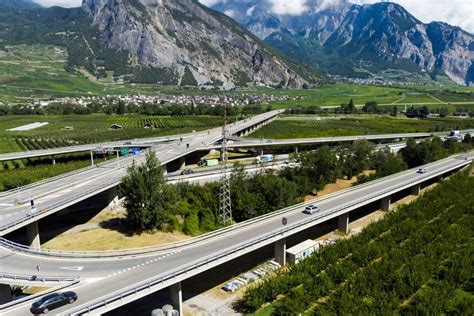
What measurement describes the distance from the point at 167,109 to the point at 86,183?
138107 millimetres

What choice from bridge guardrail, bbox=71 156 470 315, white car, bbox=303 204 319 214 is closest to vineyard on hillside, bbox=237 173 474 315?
bridge guardrail, bbox=71 156 470 315

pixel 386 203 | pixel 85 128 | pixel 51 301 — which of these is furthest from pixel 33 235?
pixel 85 128

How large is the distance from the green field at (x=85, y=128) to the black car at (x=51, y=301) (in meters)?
89.4

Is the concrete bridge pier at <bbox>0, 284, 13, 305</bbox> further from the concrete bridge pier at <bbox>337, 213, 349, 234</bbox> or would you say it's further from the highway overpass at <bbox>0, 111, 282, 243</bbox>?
the concrete bridge pier at <bbox>337, 213, 349, 234</bbox>

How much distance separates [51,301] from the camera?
30.8 metres

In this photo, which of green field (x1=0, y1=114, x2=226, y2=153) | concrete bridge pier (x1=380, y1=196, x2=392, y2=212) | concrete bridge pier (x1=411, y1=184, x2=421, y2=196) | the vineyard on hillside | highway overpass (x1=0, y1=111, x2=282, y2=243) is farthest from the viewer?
green field (x1=0, y1=114, x2=226, y2=153)

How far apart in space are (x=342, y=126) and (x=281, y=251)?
12247 centimetres

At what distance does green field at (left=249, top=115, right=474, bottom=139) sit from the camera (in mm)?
140250

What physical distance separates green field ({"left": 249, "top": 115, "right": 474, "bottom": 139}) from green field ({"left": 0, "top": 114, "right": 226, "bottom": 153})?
28.8m

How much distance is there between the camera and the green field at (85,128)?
119 meters

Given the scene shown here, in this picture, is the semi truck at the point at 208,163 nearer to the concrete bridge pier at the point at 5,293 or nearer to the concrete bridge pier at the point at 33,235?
the concrete bridge pier at the point at 33,235

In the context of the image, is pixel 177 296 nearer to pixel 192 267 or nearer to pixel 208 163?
pixel 192 267

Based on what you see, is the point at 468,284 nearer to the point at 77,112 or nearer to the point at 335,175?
the point at 335,175

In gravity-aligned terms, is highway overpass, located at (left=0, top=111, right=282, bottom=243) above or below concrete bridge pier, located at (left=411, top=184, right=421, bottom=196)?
above
